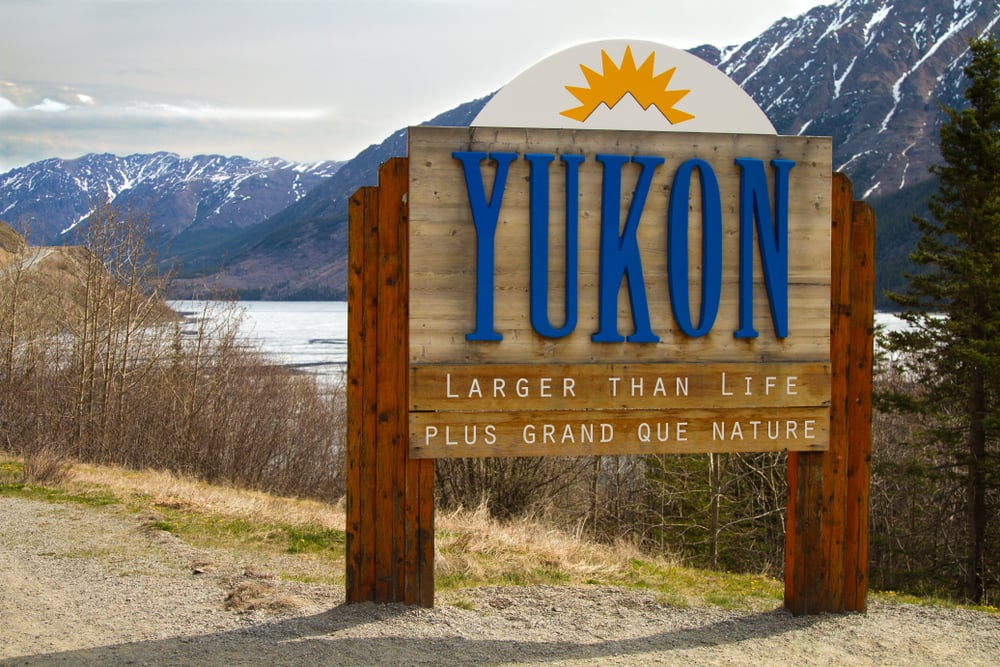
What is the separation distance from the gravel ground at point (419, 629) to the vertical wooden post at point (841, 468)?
0.23 meters

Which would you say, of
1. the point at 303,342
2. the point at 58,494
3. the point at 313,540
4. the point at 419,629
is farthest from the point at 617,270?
the point at 303,342

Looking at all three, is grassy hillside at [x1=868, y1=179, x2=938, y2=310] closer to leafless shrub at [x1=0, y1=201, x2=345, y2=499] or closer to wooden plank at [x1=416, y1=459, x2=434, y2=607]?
leafless shrub at [x1=0, y1=201, x2=345, y2=499]

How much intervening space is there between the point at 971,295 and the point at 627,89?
1599cm

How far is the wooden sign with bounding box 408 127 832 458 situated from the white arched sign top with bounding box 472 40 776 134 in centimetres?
27

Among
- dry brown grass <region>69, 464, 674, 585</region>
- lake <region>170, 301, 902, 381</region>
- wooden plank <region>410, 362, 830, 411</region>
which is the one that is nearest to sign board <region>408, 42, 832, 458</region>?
wooden plank <region>410, 362, 830, 411</region>

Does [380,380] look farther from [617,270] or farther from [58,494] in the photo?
[58,494]

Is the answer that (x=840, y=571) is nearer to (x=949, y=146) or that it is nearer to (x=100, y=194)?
(x=949, y=146)

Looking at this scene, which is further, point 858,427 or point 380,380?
point 858,427

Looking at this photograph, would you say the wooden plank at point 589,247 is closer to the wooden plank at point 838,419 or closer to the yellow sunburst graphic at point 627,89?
the wooden plank at point 838,419

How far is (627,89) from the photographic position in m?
6.00

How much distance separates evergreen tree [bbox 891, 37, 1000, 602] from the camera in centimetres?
1848

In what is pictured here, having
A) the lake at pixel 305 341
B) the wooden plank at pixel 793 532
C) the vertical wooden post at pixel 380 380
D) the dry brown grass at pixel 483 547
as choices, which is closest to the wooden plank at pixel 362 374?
the vertical wooden post at pixel 380 380

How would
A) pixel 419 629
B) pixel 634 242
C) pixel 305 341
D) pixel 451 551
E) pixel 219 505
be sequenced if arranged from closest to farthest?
pixel 419 629
pixel 634 242
pixel 451 551
pixel 219 505
pixel 305 341

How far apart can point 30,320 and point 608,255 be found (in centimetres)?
3216
